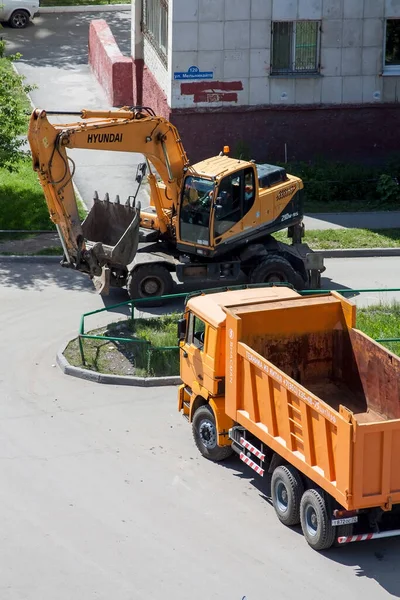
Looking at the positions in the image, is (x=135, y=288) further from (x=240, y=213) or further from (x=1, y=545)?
(x=1, y=545)

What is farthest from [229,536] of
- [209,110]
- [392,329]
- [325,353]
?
[209,110]

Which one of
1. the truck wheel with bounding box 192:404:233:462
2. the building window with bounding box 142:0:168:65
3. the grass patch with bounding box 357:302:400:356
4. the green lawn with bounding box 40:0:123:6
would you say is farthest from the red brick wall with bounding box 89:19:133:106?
the truck wheel with bounding box 192:404:233:462

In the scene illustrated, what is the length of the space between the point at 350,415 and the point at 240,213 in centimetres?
891

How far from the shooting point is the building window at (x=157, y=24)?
29281 millimetres

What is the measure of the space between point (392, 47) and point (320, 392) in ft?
50.8

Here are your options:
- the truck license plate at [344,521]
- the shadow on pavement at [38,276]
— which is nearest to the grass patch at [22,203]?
the shadow on pavement at [38,276]

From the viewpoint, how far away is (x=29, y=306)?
2102 centimetres

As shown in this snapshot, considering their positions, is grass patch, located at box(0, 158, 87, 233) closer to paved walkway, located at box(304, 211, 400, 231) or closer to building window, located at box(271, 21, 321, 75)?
paved walkway, located at box(304, 211, 400, 231)

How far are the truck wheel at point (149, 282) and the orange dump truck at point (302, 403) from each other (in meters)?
4.83

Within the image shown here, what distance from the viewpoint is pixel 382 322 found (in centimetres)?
1972

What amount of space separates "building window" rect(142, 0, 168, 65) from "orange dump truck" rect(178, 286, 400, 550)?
14711mm

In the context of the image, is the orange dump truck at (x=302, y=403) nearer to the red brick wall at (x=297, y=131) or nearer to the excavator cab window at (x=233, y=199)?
the excavator cab window at (x=233, y=199)

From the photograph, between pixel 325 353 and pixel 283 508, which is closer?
pixel 283 508

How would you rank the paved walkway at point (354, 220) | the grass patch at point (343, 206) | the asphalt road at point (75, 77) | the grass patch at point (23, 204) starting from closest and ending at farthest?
the grass patch at point (23, 204)
the paved walkway at point (354, 220)
the grass patch at point (343, 206)
the asphalt road at point (75, 77)
